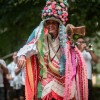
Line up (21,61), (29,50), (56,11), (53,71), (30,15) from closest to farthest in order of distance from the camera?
(21,61) < (29,50) < (53,71) < (56,11) < (30,15)

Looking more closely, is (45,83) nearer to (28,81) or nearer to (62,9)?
(28,81)

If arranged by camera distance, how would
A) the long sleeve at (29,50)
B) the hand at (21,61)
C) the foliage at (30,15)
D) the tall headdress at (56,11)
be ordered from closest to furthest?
the hand at (21,61) → the long sleeve at (29,50) → the tall headdress at (56,11) → the foliage at (30,15)

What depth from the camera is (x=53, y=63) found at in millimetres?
8922

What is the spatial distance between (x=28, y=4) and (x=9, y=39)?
246cm

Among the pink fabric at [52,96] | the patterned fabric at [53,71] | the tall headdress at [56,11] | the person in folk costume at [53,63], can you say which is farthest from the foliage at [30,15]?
the pink fabric at [52,96]

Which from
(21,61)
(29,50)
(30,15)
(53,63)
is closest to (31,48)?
(29,50)

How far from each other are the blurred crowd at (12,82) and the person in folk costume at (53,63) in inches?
152

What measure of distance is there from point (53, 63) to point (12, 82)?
6.20m

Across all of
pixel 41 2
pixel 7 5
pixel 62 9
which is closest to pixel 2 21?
pixel 7 5

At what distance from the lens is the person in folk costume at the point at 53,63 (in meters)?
8.88

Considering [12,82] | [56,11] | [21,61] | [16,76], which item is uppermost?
[56,11]

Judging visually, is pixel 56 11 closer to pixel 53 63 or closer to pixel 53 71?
pixel 53 63

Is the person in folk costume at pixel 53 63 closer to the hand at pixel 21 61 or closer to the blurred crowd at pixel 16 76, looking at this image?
the hand at pixel 21 61

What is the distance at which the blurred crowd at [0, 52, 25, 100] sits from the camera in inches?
508
